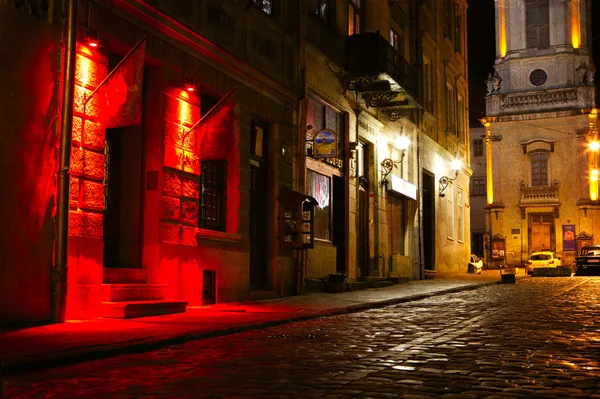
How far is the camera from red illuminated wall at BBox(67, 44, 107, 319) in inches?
475

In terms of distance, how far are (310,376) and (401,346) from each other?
2.52 m

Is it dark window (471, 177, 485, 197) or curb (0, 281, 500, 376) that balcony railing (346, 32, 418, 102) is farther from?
dark window (471, 177, 485, 197)

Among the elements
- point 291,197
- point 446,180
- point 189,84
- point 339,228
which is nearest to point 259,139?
point 291,197

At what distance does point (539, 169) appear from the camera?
58.5m

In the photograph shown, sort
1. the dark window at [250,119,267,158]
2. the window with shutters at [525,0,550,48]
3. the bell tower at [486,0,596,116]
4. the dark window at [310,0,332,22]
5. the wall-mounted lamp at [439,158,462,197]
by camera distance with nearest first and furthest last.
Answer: the dark window at [250,119,267,158]
the dark window at [310,0,332,22]
the wall-mounted lamp at [439,158,462,197]
the bell tower at [486,0,596,116]
the window with shutters at [525,0,550,48]

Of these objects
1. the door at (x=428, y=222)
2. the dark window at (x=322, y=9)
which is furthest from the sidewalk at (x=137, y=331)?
the door at (x=428, y=222)

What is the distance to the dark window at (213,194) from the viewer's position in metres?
16.5

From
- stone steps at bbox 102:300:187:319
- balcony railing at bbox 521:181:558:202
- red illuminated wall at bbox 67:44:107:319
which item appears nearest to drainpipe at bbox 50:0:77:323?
red illuminated wall at bbox 67:44:107:319

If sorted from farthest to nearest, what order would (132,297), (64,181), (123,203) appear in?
(123,203), (132,297), (64,181)

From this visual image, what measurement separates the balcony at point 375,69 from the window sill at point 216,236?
357 inches

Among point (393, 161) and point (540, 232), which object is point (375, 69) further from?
point (540, 232)

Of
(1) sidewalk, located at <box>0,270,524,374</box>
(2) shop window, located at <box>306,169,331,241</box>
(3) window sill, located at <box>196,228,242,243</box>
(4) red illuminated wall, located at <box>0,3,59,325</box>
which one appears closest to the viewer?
(1) sidewalk, located at <box>0,270,524,374</box>

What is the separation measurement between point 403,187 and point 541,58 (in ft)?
113

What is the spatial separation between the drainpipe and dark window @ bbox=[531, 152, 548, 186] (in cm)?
5109
